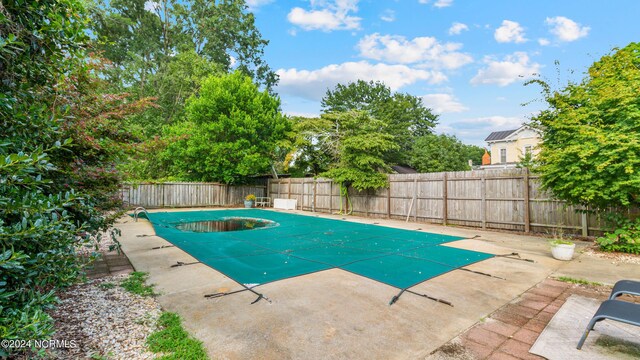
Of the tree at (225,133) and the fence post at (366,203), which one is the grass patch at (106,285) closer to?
the fence post at (366,203)

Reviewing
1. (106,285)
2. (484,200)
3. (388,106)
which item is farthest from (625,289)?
(388,106)

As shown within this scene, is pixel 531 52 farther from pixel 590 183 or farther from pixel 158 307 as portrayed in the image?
pixel 158 307

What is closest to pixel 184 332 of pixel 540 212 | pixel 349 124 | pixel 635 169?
pixel 635 169

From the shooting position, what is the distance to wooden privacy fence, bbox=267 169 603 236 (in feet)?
23.3

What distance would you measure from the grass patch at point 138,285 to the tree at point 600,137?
6877 mm

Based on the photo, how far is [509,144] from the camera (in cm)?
2094

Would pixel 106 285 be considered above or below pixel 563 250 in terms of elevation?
below

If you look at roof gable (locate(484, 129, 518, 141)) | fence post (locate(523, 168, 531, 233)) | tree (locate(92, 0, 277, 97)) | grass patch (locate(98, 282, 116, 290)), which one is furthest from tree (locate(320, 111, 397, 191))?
roof gable (locate(484, 129, 518, 141))

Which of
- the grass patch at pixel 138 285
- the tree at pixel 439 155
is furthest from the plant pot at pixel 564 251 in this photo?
the tree at pixel 439 155

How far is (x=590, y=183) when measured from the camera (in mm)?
5008

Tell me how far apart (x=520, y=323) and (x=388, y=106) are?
914 inches

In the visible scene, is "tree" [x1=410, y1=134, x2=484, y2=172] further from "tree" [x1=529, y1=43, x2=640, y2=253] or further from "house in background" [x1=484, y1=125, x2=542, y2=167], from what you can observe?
"tree" [x1=529, y1=43, x2=640, y2=253]

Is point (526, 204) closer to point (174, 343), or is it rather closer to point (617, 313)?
point (617, 313)

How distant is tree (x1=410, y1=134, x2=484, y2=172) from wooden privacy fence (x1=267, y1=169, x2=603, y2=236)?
27.6 feet
